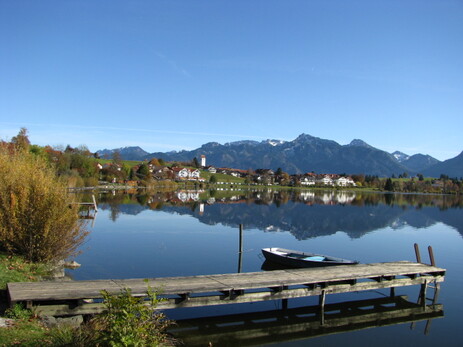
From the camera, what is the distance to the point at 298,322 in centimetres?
1798

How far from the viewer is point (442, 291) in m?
24.1

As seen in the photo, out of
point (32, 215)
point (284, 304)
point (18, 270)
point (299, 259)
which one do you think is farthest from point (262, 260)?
point (18, 270)

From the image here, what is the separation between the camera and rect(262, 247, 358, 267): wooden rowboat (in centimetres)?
2420

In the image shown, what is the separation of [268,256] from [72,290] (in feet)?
54.1

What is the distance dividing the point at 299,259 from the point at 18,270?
1598 centimetres

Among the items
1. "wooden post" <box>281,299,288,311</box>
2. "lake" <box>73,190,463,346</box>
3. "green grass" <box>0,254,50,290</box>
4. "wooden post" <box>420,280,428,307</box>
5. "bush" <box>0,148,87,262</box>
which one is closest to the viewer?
"green grass" <box>0,254,50,290</box>

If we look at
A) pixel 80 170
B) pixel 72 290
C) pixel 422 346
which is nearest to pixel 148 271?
pixel 72 290

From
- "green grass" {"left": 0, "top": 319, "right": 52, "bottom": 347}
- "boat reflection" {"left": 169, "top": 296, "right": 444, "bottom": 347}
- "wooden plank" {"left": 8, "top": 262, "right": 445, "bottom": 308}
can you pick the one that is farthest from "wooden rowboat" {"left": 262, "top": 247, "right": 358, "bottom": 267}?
"green grass" {"left": 0, "top": 319, "right": 52, "bottom": 347}

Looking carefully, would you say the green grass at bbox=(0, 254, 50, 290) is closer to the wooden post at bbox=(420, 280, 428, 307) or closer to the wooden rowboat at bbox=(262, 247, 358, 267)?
the wooden rowboat at bbox=(262, 247, 358, 267)

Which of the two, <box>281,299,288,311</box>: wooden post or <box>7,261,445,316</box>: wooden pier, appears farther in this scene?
<box>281,299,288,311</box>: wooden post

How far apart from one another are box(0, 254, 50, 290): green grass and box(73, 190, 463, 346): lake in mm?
4521

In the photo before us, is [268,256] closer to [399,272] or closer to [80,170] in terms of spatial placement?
[399,272]

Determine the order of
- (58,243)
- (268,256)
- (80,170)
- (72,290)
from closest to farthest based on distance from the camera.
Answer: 1. (72,290)
2. (58,243)
3. (268,256)
4. (80,170)

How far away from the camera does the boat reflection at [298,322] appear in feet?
51.8
